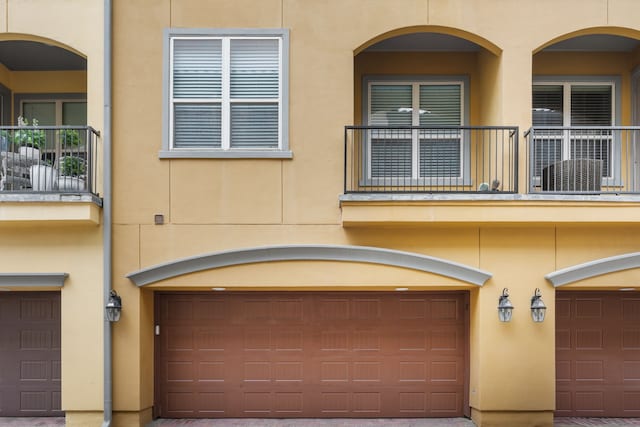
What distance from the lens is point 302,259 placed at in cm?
905

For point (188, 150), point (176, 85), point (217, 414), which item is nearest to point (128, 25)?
point (176, 85)

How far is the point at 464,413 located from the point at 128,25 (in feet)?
27.1

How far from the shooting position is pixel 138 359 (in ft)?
29.6

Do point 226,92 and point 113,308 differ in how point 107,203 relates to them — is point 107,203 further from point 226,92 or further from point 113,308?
point 226,92

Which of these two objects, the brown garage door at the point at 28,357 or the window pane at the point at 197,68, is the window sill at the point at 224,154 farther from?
the brown garage door at the point at 28,357

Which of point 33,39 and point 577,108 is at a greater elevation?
point 33,39

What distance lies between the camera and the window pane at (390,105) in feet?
34.3

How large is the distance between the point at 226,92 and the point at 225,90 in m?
0.04

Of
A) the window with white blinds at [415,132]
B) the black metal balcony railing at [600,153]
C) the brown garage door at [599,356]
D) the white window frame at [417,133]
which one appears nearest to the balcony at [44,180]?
the white window frame at [417,133]

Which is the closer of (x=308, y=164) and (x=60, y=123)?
(x=308, y=164)

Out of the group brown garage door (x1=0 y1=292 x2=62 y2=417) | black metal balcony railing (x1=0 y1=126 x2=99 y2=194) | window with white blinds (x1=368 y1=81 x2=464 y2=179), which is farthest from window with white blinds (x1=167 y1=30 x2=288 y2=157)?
brown garage door (x1=0 y1=292 x2=62 y2=417)

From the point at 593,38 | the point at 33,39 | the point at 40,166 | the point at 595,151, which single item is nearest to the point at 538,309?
the point at 595,151

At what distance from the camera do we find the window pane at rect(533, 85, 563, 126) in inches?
419

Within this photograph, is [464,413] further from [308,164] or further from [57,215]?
[57,215]
